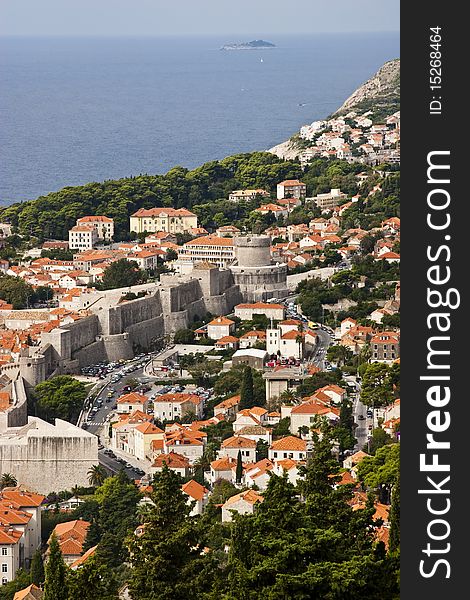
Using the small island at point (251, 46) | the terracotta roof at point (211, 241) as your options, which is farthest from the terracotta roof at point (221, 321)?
the small island at point (251, 46)

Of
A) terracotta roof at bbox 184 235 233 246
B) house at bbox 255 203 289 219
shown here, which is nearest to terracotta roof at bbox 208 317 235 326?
terracotta roof at bbox 184 235 233 246

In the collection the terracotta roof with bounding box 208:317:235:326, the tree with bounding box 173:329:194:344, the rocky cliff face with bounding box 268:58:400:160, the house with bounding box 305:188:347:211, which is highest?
the rocky cliff face with bounding box 268:58:400:160

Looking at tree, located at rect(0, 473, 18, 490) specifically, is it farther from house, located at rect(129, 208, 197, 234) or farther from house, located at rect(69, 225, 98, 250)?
house, located at rect(129, 208, 197, 234)

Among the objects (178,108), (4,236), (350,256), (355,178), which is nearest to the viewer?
(350,256)

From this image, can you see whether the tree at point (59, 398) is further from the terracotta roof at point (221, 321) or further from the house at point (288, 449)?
the terracotta roof at point (221, 321)

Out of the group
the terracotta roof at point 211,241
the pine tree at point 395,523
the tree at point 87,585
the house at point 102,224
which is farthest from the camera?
the house at point 102,224

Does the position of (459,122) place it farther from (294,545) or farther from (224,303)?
(224,303)

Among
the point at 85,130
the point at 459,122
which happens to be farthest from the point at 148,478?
the point at 85,130
